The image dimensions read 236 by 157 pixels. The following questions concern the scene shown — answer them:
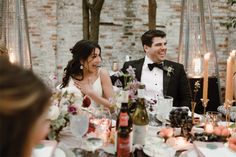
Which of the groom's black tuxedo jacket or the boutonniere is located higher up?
the boutonniere

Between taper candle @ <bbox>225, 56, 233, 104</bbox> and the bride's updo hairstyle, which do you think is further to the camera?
A: the bride's updo hairstyle

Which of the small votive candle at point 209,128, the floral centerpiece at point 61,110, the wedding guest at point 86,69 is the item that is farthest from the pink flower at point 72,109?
the wedding guest at point 86,69

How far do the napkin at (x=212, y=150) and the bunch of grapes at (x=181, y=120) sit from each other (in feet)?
0.84

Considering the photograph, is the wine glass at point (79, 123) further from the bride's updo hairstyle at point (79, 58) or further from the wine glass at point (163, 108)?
the bride's updo hairstyle at point (79, 58)

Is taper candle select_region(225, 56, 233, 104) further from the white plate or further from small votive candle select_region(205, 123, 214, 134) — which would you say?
the white plate

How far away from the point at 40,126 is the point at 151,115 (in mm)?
1598

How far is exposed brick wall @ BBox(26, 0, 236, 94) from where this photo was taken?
521 cm

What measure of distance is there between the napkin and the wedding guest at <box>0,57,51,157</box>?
3.54ft

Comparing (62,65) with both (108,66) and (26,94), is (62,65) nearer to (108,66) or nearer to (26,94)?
(108,66)

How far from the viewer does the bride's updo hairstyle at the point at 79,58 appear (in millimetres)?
2830

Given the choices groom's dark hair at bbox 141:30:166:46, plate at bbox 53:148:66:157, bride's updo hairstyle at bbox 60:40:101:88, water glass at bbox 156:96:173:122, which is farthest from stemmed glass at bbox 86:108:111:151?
groom's dark hair at bbox 141:30:166:46

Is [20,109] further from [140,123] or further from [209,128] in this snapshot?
[209,128]

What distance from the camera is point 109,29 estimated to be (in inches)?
212

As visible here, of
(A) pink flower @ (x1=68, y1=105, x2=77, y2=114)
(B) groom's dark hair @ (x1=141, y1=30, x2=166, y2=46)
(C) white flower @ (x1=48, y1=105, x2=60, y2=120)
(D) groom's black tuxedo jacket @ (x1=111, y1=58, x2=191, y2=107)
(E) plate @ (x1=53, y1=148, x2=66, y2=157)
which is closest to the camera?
(E) plate @ (x1=53, y1=148, x2=66, y2=157)
